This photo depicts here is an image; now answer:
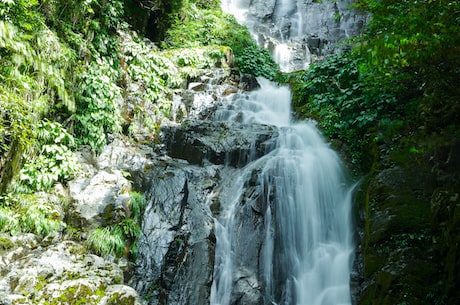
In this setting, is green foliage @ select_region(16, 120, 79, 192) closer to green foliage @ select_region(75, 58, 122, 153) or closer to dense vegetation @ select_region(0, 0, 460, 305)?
dense vegetation @ select_region(0, 0, 460, 305)

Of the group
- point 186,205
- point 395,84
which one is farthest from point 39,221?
point 395,84

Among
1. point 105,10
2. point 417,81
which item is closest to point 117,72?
point 105,10

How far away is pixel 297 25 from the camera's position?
22484 mm

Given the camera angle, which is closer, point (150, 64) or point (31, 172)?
point (31, 172)

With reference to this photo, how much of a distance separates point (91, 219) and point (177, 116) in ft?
16.1

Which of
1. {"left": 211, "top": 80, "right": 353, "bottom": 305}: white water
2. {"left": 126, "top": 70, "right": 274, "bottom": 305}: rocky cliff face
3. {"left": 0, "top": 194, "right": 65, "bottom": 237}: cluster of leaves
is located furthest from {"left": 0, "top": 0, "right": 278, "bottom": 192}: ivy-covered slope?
{"left": 211, "top": 80, "right": 353, "bottom": 305}: white water

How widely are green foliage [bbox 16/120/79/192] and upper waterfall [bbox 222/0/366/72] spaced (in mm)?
13355

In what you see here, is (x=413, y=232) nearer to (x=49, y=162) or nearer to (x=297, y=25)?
(x=49, y=162)

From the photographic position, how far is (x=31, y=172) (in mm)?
5875

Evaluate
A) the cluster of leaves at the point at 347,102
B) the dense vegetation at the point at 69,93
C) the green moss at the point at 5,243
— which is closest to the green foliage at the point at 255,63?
the dense vegetation at the point at 69,93

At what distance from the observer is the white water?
6176 mm

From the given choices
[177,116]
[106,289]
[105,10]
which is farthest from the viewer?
[177,116]

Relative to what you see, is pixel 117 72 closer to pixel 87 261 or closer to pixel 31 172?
pixel 31 172

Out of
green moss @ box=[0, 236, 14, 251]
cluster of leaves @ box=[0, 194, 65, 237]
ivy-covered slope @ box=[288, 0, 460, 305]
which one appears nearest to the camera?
ivy-covered slope @ box=[288, 0, 460, 305]
